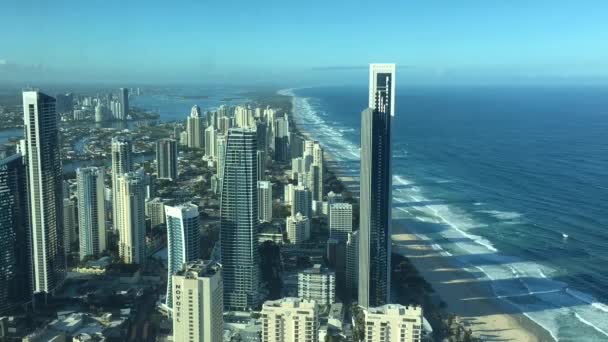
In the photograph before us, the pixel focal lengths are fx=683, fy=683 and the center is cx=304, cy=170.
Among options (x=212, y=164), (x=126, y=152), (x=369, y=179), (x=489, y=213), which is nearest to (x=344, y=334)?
(x=369, y=179)

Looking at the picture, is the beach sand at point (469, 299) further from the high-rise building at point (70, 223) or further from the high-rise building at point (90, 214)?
the high-rise building at point (70, 223)

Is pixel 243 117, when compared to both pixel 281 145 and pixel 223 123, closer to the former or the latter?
pixel 223 123

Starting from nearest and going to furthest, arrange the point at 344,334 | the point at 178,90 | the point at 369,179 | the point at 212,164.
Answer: the point at 344,334 < the point at 369,179 < the point at 212,164 < the point at 178,90

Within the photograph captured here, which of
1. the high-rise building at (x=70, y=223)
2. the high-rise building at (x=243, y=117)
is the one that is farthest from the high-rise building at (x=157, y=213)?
the high-rise building at (x=243, y=117)

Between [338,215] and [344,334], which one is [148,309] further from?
[338,215]

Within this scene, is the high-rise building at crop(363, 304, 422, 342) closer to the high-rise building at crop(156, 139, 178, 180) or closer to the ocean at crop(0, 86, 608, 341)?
the ocean at crop(0, 86, 608, 341)

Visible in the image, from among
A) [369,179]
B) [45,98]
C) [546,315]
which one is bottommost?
[546,315]

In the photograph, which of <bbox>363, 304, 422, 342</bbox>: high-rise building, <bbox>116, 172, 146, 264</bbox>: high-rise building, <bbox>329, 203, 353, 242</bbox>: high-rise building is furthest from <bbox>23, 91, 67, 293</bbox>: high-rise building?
<bbox>363, 304, 422, 342</bbox>: high-rise building
